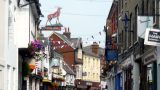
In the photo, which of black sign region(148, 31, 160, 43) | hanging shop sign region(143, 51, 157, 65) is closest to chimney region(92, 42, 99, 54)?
hanging shop sign region(143, 51, 157, 65)

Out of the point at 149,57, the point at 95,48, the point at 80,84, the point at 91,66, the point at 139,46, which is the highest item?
the point at 95,48

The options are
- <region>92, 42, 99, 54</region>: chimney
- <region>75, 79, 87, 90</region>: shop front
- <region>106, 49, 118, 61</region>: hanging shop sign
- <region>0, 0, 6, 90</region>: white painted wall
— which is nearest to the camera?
<region>0, 0, 6, 90</region>: white painted wall

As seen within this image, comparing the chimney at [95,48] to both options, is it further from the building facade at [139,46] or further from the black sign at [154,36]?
the black sign at [154,36]

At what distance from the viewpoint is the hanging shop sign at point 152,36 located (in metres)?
22.7

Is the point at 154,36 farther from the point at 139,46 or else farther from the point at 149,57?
the point at 139,46

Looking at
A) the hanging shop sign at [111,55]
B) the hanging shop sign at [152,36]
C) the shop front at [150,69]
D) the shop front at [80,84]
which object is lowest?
the shop front at [80,84]

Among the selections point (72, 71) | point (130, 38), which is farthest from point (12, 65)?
point (72, 71)

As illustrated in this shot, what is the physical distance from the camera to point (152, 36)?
74.8 feet

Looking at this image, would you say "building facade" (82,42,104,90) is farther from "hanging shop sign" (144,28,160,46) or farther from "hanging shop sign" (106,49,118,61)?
"hanging shop sign" (144,28,160,46)

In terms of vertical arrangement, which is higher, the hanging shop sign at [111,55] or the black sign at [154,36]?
the hanging shop sign at [111,55]


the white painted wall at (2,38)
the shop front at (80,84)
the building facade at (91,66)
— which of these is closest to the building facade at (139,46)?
the white painted wall at (2,38)

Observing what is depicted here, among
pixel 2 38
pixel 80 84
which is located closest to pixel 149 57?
pixel 2 38

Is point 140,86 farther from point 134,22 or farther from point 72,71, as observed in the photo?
point 72,71

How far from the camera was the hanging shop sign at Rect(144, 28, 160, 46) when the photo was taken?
2270cm
